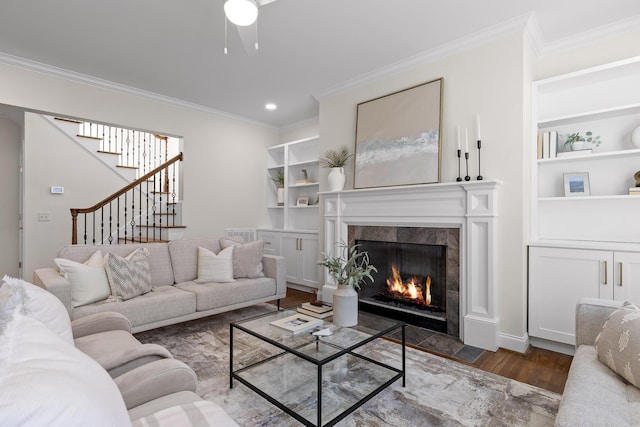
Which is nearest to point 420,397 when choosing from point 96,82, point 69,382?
point 69,382

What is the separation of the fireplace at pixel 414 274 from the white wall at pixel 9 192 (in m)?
4.77

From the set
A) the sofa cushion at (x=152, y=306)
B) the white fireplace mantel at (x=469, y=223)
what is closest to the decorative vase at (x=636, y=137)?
the white fireplace mantel at (x=469, y=223)

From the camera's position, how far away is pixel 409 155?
3373 millimetres

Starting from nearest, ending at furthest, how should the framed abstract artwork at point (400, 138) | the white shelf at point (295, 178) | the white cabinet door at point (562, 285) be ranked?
the white cabinet door at point (562, 285), the framed abstract artwork at point (400, 138), the white shelf at point (295, 178)

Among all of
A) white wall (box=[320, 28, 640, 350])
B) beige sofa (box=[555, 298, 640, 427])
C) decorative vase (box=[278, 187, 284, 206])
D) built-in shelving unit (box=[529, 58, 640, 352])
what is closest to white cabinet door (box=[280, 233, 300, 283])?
decorative vase (box=[278, 187, 284, 206])

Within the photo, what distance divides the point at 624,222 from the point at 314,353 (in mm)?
2795

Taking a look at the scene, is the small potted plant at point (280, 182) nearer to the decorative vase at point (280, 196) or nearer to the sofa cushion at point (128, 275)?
the decorative vase at point (280, 196)

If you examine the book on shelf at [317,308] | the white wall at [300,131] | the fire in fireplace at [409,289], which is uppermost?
the white wall at [300,131]

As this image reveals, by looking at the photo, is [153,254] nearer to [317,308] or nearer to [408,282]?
[317,308]

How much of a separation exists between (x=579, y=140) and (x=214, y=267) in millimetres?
3664

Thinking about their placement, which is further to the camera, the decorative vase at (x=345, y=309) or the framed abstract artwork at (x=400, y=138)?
the framed abstract artwork at (x=400, y=138)

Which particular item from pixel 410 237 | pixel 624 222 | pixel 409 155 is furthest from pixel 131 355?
pixel 624 222

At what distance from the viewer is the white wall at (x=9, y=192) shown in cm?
463

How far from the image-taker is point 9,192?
4.70 meters
